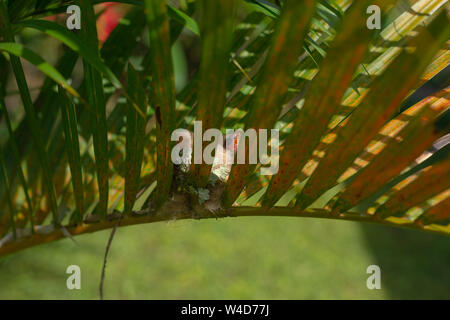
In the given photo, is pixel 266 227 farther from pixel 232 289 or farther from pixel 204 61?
pixel 204 61

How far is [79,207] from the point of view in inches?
36.8

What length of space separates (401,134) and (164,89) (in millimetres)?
313

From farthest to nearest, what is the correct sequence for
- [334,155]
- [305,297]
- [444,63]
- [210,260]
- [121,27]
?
[210,260] → [305,297] → [121,27] → [444,63] → [334,155]

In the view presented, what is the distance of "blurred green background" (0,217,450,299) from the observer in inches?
99.9

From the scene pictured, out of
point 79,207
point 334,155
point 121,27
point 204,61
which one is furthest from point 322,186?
point 121,27

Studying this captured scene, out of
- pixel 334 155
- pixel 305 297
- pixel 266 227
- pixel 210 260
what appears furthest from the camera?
pixel 266 227

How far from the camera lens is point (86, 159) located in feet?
3.85

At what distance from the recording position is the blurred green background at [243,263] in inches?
99.9

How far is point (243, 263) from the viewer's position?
111 inches

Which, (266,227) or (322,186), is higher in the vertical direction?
(266,227)

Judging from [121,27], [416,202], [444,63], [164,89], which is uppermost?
[121,27]

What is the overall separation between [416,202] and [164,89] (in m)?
0.41

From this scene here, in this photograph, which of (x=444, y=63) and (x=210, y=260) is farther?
(x=210, y=260)

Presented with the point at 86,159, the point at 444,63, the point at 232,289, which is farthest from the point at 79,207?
the point at 232,289
